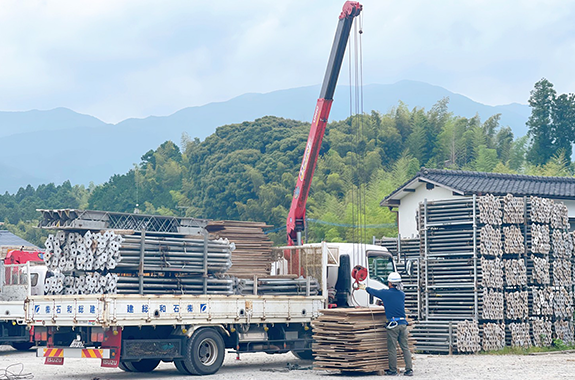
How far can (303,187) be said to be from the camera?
2473 centimetres

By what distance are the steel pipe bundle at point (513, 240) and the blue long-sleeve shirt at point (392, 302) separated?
6.76 m

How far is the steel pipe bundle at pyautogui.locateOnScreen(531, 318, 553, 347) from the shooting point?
2039 cm

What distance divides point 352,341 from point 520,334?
7.71 metres

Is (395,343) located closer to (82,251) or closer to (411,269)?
(82,251)

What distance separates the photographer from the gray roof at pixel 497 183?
2716cm

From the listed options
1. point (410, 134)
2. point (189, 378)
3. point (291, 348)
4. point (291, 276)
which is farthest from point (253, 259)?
point (410, 134)

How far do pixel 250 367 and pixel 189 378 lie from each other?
2684mm

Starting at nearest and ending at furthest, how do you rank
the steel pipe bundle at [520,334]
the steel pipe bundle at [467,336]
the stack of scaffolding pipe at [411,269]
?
the steel pipe bundle at [467,336]
the steel pipe bundle at [520,334]
the stack of scaffolding pipe at [411,269]

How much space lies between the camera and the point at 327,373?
1495 cm

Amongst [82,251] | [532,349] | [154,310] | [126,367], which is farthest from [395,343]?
[532,349]

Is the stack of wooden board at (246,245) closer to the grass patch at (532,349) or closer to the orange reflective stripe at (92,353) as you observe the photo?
the orange reflective stripe at (92,353)

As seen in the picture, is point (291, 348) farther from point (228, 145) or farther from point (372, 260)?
point (228, 145)

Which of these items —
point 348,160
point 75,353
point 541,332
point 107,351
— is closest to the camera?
point 107,351

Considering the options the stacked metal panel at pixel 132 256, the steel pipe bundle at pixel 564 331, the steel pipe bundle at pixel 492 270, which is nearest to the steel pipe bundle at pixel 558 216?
the steel pipe bundle at pixel 492 270
